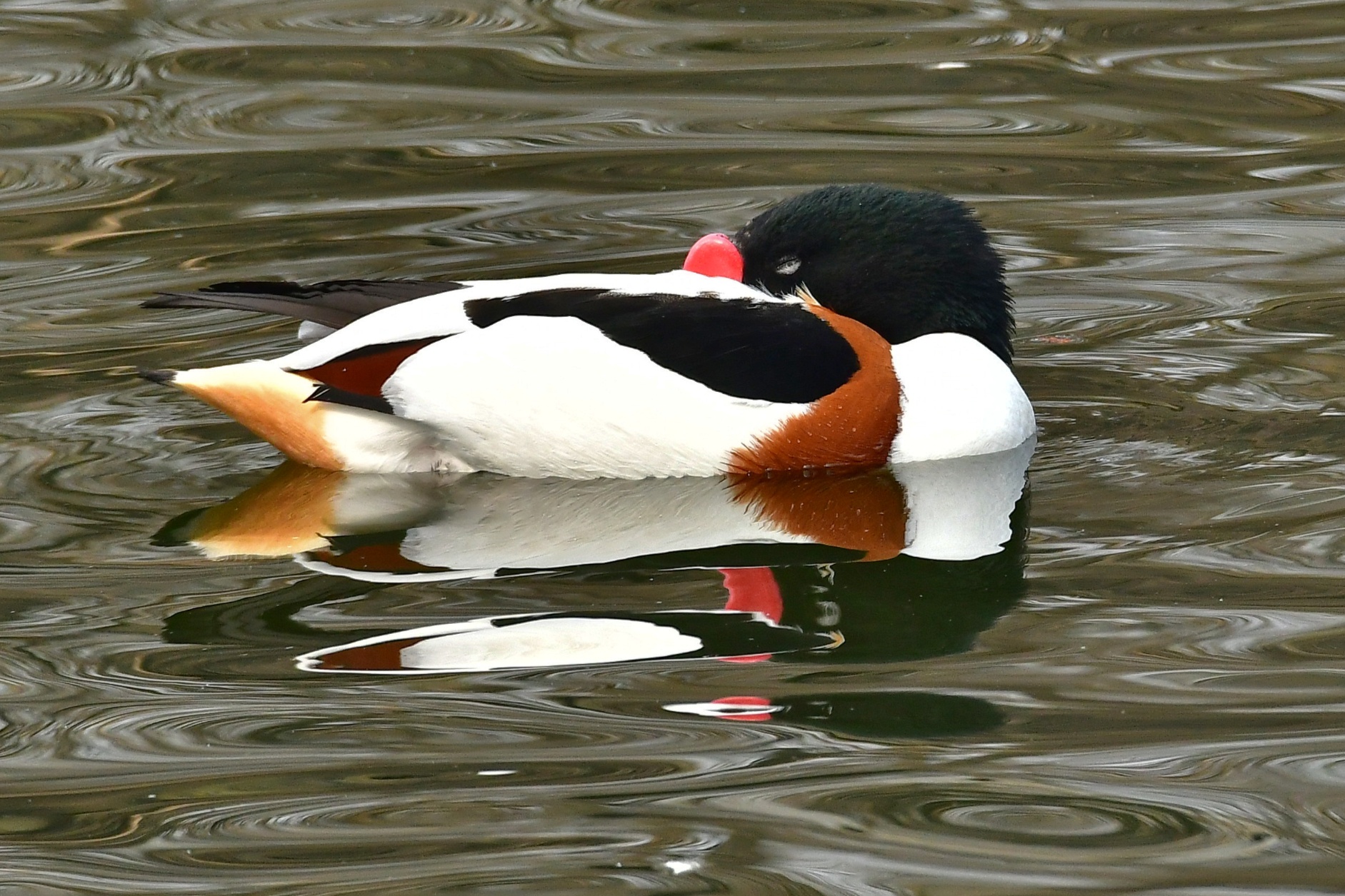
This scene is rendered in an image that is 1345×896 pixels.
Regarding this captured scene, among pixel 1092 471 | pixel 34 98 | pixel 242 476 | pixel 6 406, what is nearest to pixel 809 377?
pixel 1092 471

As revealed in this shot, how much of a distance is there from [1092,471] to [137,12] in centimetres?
751

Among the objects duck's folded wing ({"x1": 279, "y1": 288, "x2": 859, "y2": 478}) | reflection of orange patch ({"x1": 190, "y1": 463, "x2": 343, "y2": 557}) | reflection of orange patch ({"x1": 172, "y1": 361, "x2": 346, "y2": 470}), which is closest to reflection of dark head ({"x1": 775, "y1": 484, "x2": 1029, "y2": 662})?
duck's folded wing ({"x1": 279, "y1": 288, "x2": 859, "y2": 478})

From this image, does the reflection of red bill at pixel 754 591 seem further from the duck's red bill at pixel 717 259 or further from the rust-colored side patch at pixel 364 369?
the duck's red bill at pixel 717 259

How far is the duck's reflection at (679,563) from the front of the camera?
497cm

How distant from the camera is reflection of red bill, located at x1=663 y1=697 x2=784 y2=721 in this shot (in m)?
4.59

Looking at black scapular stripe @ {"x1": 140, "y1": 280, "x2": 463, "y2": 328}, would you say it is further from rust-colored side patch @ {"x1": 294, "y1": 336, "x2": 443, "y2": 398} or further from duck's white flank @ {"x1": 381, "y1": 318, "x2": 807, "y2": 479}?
duck's white flank @ {"x1": 381, "y1": 318, "x2": 807, "y2": 479}

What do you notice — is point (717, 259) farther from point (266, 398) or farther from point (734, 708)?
point (734, 708)

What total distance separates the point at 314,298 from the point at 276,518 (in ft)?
2.54

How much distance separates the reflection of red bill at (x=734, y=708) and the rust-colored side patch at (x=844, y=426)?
1.86 meters

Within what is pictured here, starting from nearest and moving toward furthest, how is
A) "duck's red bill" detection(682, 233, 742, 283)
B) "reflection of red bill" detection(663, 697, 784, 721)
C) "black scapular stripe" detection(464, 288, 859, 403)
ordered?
1. "reflection of red bill" detection(663, 697, 784, 721)
2. "black scapular stripe" detection(464, 288, 859, 403)
3. "duck's red bill" detection(682, 233, 742, 283)

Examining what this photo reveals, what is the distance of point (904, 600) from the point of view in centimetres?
545

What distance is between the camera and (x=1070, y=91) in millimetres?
11031

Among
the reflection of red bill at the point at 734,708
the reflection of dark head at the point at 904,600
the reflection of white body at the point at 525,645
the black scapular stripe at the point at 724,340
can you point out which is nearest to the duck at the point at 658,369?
the black scapular stripe at the point at 724,340

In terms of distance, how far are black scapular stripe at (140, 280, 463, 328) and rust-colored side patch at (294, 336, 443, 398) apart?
23 centimetres
